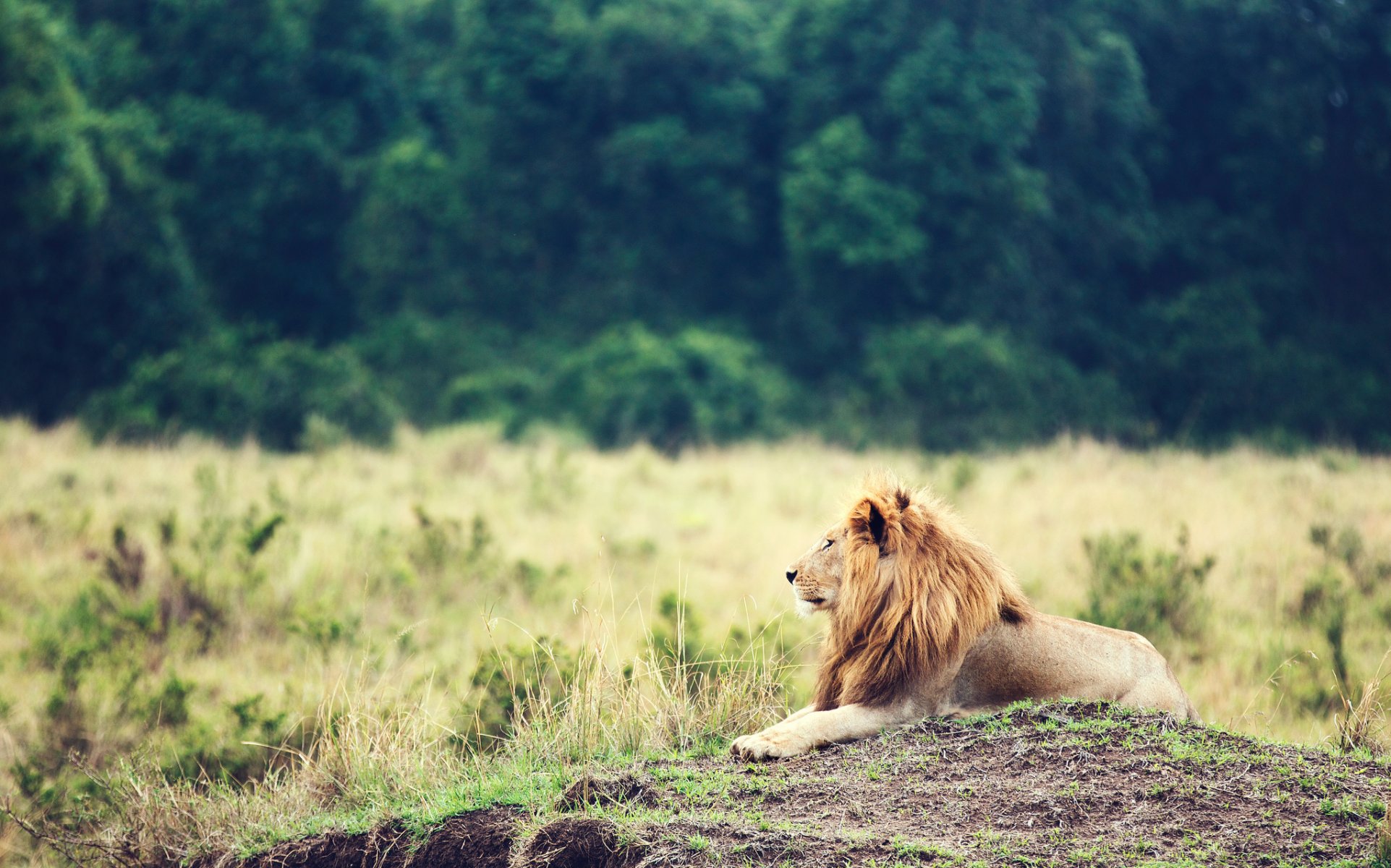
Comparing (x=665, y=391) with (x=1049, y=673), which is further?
(x=665, y=391)

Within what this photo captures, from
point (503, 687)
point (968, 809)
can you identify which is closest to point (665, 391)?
point (503, 687)

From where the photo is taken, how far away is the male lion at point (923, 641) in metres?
4.40

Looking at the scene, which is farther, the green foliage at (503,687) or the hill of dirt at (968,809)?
the green foliage at (503,687)

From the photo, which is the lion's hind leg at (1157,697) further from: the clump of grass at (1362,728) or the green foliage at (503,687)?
the green foliage at (503,687)

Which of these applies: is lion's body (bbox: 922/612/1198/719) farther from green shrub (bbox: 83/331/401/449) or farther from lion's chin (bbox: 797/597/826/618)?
green shrub (bbox: 83/331/401/449)

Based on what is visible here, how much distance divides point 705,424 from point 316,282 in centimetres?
953

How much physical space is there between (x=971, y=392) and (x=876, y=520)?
18.5 metres

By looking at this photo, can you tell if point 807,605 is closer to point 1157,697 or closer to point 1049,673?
point 1049,673

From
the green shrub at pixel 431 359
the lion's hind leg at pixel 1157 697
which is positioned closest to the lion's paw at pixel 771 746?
the lion's hind leg at pixel 1157 697

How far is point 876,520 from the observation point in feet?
14.9

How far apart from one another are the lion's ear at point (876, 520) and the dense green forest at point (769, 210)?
18025mm

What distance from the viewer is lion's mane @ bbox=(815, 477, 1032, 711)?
4.40m

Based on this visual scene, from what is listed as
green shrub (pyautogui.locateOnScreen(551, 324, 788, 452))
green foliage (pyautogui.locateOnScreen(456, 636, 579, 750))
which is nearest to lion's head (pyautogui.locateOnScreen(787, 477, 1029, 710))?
green foliage (pyautogui.locateOnScreen(456, 636, 579, 750))

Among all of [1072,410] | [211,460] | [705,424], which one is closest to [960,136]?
[1072,410]
